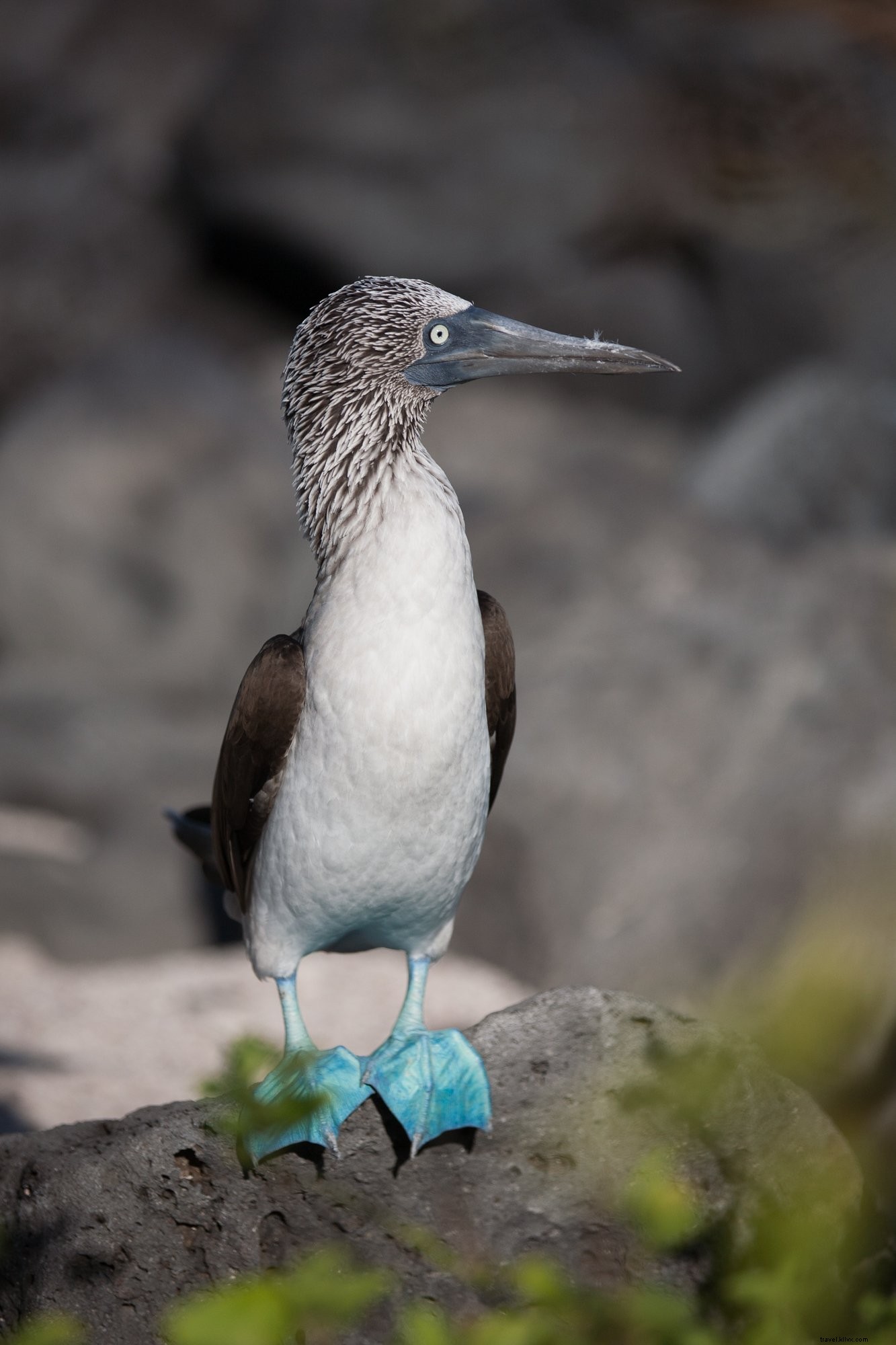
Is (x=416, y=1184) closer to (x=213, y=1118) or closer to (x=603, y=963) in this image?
(x=213, y=1118)

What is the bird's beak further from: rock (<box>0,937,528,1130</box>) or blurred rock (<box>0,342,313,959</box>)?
blurred rock (<box>0,342,313,959</box>)

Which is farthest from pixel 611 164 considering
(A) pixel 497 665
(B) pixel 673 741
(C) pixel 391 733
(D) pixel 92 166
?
(C) pixel 391 733

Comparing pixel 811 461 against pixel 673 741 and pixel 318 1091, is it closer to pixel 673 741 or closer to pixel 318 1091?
pixel 673 741

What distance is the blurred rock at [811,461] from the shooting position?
850cm

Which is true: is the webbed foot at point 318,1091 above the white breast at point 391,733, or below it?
below

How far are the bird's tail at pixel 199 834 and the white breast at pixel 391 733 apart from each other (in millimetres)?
819

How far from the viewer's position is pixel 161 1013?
20.3 feet

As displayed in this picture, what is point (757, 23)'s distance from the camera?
10.3 metres

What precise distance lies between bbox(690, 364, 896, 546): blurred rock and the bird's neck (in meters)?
5.50

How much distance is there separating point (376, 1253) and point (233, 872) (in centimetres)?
108

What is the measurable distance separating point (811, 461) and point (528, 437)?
2.81 metres

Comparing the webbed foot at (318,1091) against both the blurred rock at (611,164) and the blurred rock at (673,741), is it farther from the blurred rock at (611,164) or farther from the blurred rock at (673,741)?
the blurred rock at (611,164)

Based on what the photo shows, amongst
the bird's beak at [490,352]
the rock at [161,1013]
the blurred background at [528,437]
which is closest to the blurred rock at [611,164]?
the blurred background at [528,437]

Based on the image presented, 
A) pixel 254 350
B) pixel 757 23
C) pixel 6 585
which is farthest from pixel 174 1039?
pixel 757 23
